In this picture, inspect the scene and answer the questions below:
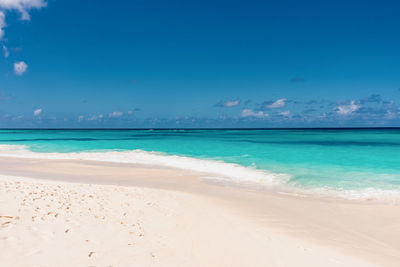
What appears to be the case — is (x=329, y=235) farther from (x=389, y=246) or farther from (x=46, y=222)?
(x=46, y=222)

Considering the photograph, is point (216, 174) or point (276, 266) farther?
point (216, 174)

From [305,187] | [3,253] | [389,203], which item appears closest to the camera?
[3,253]

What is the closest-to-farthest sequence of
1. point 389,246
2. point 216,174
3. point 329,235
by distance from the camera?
point 389,246 < point 329,235 < point 216,174

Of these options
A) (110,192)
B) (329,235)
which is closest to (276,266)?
(329,235)

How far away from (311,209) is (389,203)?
299 cm

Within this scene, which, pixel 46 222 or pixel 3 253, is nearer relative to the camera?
pixel 3 253

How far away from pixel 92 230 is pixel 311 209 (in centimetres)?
649

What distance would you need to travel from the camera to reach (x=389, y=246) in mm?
5496

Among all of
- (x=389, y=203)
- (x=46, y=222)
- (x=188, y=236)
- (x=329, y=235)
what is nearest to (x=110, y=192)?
(x=46, y=222)

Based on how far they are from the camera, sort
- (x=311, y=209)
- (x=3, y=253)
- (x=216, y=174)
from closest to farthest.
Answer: (x=3, y=253) < (x=311, y=209) < (x=216, y=174)

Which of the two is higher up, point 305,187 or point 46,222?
point 46,222

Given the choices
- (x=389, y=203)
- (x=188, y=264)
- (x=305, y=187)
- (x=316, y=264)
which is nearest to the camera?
(x=188, y=264)

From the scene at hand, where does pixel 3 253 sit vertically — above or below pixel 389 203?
above

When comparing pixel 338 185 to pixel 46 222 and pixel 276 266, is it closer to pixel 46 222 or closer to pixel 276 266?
pixel 276 266
